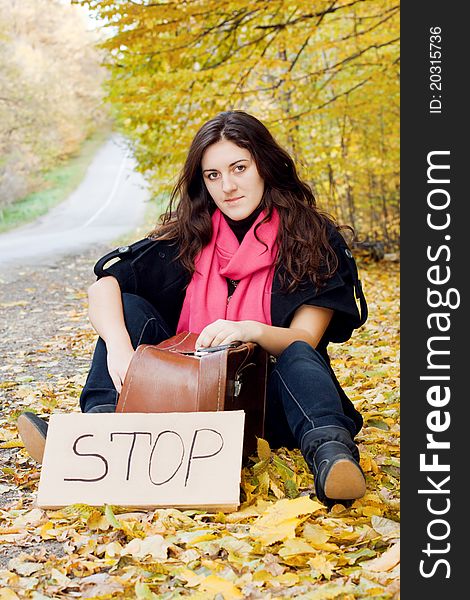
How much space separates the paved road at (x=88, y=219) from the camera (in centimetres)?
1413

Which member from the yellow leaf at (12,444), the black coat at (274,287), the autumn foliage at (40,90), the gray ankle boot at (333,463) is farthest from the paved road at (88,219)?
the gray ankle boot at (333,463)

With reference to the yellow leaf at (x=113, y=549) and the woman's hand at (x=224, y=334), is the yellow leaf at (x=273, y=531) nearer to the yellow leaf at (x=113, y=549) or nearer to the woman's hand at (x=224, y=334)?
the yellow leaf at (x=113, y=549)

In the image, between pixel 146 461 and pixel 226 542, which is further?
pixel 146 461

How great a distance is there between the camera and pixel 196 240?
10.2 feet

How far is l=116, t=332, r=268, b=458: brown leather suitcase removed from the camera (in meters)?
2.48

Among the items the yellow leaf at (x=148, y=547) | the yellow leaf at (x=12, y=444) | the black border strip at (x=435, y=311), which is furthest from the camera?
the yellow leaf at (x=12, y=444)

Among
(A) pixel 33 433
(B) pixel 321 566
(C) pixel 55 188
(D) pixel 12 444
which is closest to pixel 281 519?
(B) pixel 321 566

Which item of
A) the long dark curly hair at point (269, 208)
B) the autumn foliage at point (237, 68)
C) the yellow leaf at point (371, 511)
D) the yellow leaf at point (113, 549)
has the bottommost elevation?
the yellow leaf at point (113, 549)

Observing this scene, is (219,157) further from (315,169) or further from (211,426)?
(315,169)

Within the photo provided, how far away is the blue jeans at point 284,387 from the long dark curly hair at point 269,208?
0.28 meters

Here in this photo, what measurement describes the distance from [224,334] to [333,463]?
58 centimetres

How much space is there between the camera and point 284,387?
8.40 feet

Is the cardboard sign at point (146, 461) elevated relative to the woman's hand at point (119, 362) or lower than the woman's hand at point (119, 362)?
lower

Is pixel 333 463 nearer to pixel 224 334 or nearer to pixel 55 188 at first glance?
pixel 224 334
